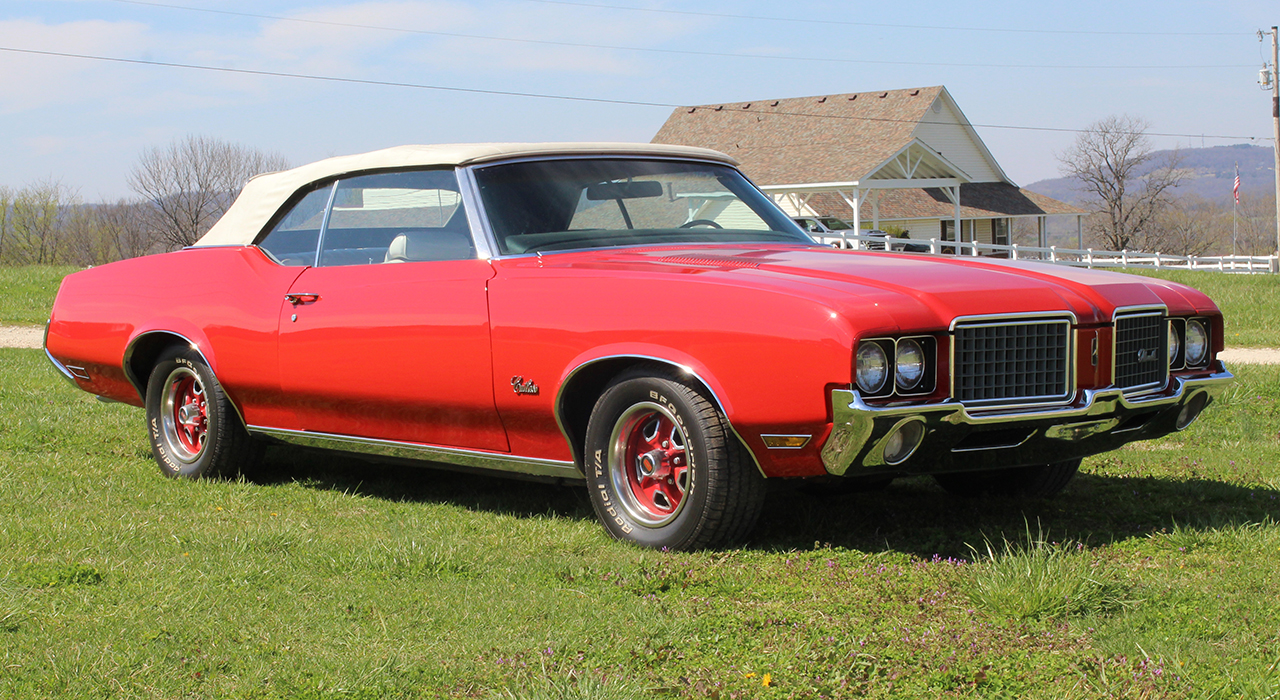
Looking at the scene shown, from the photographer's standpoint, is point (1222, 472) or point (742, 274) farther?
point (1222, 472)

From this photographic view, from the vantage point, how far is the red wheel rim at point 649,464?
4.39 metres

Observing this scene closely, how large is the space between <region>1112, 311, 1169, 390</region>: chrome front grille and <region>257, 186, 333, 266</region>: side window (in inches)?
136

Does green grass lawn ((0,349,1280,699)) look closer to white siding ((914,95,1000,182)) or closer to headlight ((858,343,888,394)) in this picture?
headlight ((858,343,888,394))

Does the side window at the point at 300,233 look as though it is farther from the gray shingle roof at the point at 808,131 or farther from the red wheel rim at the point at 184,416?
the gray shingle roof at the point at 808,131

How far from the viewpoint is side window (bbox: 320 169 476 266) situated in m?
5.20

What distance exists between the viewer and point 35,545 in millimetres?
4691

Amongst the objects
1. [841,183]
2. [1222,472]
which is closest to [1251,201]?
[841,183]

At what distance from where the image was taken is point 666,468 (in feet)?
14.5

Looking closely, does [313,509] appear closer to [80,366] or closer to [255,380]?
[255,380]

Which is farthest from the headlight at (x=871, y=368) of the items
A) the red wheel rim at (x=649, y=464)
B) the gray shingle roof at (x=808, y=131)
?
the gray shingle roof at (x=808, y=131)

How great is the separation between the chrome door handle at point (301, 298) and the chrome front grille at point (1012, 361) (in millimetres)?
2829

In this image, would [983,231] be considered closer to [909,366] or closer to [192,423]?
[192,423]

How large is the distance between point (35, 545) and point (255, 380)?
4.29ft

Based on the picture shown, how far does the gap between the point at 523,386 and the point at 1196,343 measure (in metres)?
2.57
